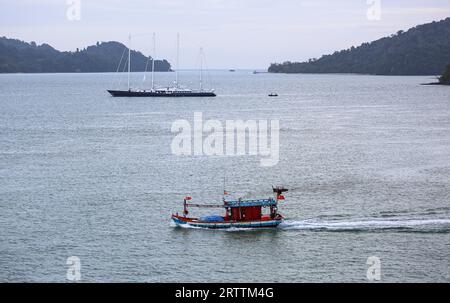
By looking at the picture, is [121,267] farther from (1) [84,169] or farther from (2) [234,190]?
(1) [84,169]

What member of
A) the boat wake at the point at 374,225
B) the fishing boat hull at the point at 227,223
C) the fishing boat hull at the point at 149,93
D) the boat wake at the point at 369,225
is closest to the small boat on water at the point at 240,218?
the fishing boat hull at the point at 227,223

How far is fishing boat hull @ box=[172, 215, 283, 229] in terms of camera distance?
1939 inches

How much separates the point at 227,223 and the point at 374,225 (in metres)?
10.3

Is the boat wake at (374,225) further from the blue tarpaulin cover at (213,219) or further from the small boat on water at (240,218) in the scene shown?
the blue tarpaulin cover at (213,219)

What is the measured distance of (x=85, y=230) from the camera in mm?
48812

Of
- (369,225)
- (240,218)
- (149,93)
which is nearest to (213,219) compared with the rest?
(240,218)

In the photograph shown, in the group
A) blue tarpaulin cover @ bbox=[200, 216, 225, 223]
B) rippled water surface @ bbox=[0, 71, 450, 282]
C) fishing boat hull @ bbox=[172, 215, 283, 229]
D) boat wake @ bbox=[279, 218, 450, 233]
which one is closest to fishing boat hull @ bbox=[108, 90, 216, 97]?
rippled water surface @ bbox=[0, 71, 450, 282]

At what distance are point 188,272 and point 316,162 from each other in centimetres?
3827

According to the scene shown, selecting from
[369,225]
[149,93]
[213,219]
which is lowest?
[369,225]

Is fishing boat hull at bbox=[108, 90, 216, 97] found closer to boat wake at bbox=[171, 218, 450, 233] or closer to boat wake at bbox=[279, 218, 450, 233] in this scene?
boat wake at bbox=[171, 218, 450, 233]

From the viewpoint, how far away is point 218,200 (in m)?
57.9

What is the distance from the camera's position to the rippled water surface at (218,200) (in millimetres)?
41625

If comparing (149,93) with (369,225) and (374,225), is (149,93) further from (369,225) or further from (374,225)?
(374,225)
